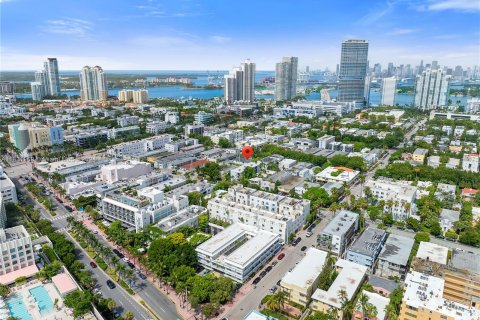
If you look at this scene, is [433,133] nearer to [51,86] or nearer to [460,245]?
[460,245]

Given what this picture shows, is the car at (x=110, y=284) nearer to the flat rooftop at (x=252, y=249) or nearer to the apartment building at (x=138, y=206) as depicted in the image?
the apartment building at (x=138, y=206)

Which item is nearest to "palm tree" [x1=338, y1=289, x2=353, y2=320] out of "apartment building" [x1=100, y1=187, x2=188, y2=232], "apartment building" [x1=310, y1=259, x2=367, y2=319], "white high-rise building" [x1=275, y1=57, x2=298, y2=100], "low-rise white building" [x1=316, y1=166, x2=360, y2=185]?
"apartment building" [x1=310, y1=259, x2=367, y2=319]

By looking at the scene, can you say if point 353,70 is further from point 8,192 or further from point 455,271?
point 8,192

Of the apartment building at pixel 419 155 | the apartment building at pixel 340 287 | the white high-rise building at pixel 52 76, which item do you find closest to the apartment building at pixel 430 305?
the apartment building at pixel 340 287

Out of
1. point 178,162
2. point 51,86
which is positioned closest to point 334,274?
point 178,162

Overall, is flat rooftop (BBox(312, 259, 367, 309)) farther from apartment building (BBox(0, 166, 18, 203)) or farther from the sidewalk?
apartment building (BBox(0, 166, 18, 203))

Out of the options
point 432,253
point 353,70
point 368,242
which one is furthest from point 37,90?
point 432,253

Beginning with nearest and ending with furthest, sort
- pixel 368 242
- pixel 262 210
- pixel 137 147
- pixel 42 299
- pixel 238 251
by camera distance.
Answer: pixel 42 299 → pixel 238 251 → pixel 368 242 → pixel 262 210 → pixel 137 147
